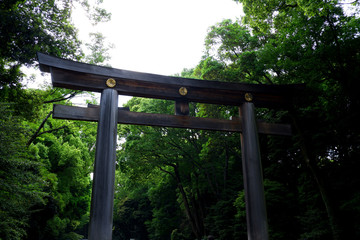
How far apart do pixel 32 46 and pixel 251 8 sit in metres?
8.82

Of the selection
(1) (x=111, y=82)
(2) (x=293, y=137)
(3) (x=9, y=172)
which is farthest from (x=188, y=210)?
(1) (x=111, y=82)

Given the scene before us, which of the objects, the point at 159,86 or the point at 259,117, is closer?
the point at 159,86

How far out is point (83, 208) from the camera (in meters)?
28.9

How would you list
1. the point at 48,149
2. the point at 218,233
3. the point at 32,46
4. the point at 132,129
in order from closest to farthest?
the point at 32,46
the point at 218,233
the point at 132,129
the point at 48,149

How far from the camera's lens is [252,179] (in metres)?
5.98

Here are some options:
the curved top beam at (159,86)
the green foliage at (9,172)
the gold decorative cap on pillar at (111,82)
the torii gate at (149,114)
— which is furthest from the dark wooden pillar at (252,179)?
the green foliage at (9,172)

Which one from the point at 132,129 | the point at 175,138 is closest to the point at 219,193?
the point at 175,138

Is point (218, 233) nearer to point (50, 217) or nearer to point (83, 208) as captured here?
point (50, 217)

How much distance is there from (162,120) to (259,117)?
7981 millimetres

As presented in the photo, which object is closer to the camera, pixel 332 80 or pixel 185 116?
pixel 185 116

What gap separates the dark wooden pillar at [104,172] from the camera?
15.9 feet

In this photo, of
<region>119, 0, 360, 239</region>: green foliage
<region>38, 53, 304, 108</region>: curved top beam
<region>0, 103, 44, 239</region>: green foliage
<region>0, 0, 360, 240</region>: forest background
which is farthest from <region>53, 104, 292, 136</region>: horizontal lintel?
<region>0, 103, 44, 239</region>: green foliage

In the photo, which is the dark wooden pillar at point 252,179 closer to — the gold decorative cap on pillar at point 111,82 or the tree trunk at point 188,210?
the gold decorative cap on pillar at point 111,82

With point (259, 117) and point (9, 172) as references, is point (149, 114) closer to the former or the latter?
point (9, 172)
